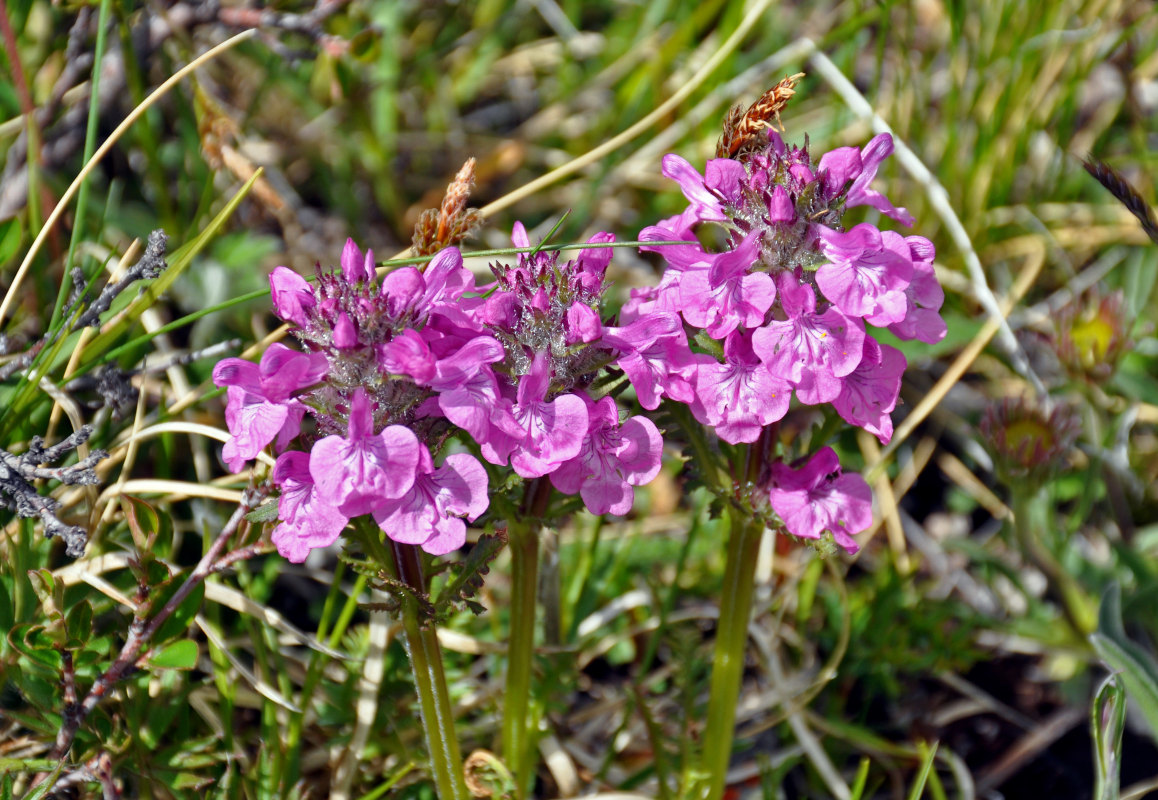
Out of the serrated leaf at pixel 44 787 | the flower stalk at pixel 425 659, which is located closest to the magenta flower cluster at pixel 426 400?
the flower stalk at pixel 425 659

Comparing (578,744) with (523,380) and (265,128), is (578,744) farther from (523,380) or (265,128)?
(265,128)

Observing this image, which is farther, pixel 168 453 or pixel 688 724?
pixel 168 453

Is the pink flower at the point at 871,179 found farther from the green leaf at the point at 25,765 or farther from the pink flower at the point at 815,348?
the green leaf at the point at 25,765

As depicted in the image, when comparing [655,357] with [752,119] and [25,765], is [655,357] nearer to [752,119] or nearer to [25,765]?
[752,119]

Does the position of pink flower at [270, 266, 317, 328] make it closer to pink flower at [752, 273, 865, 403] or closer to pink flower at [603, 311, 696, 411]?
pink flower at [603, 311, 696, 411]

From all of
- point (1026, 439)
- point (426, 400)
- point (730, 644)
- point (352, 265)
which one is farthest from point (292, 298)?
point (1026, 439)

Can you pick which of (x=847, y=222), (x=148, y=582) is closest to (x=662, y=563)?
(x=847, y=222)
